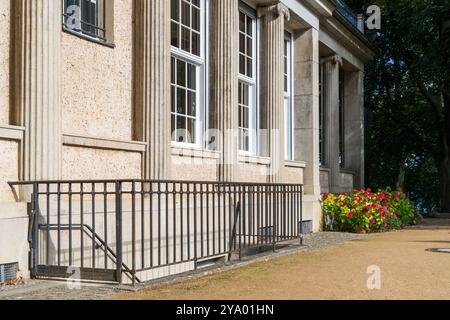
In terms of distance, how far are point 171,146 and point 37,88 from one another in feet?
11.3

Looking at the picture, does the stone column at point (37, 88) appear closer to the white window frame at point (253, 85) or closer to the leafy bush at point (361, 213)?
the white window frame at point (253, 85)

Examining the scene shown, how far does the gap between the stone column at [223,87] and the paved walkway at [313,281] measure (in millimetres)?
2626

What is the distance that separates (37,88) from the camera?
7.43 m

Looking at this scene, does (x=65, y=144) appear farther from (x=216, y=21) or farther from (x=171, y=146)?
(x=216, y=21)

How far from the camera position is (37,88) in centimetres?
743

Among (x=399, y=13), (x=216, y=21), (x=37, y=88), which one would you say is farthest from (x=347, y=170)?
(x=37, y=88)

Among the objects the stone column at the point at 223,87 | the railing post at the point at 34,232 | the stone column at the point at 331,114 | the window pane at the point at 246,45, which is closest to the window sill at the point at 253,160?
the stone column at the point at 223,87

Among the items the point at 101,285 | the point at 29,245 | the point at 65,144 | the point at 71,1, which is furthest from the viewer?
the point at 71,1

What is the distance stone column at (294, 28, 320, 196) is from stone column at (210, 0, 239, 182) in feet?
16.6

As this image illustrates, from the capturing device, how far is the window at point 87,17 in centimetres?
860

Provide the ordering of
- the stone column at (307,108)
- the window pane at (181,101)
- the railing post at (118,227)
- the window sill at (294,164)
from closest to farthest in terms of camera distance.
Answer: the railing post at (118,227)
the window pane at (181,101)
the window sill at (294,164)
the stone column at (307,108)

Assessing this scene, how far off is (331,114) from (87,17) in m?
12.2

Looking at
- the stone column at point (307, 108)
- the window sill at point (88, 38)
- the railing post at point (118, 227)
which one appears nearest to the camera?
the railing post at point (118, 227)

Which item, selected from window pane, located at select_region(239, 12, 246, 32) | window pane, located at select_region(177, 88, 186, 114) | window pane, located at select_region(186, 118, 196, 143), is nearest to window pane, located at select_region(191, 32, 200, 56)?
window pane, located at select_region(177, 88, 186, 114)
